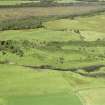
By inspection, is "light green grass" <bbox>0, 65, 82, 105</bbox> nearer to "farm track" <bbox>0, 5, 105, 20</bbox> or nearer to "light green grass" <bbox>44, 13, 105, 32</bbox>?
"light green grass" <bbox>44, 13, 105, 32</bbox>

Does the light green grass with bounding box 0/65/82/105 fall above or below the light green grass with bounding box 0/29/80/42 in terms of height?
below

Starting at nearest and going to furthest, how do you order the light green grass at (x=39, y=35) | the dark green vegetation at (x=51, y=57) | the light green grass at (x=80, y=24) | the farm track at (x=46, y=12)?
the dark green vegetation at (x=51, y=57) → the light green grass at (x=39, y=35) → the light green grass at (x=80, y=24) → the farm track at (x=46, y=12)

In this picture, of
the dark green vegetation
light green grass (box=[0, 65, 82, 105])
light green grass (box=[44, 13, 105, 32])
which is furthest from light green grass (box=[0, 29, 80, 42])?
light green grass (box=[0, 65, 82, 105])

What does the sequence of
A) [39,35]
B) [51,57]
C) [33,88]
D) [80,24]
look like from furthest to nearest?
[80,24]
[39,35]
[51,57]
[33,88]

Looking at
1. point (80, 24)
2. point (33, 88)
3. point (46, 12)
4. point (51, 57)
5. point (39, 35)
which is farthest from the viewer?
point (46, 12)

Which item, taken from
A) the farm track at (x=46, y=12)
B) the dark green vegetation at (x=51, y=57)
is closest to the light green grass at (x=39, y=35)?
the dark green vegetation at (x=51, y=57)

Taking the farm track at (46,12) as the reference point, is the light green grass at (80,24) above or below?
below

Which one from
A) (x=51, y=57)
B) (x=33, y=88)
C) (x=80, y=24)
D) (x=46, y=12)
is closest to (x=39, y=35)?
(x=51, y=57)

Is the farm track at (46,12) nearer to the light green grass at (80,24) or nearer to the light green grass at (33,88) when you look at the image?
the light green grass at (80,24)

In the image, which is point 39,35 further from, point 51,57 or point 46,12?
point 46,12
